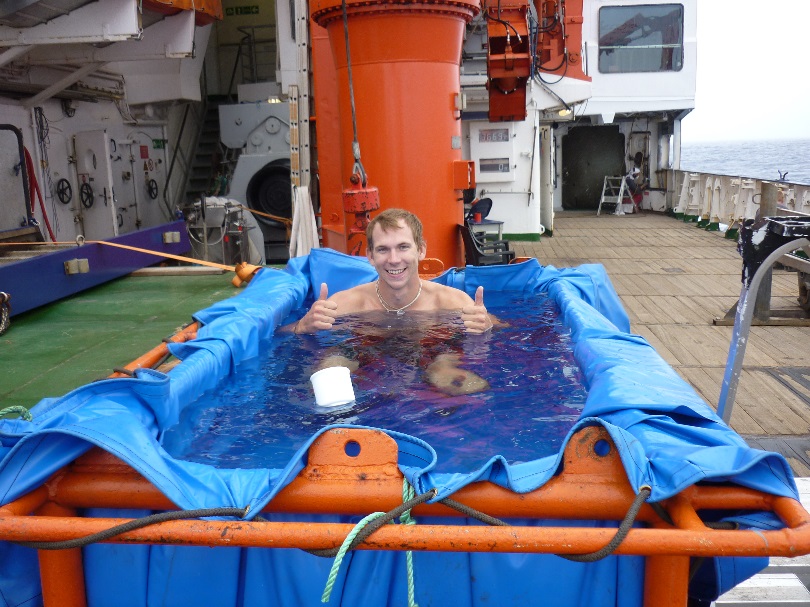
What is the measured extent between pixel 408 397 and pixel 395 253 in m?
1.00

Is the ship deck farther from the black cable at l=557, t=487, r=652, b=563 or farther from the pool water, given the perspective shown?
the black cable at l=557, t=487, r=652, b=563

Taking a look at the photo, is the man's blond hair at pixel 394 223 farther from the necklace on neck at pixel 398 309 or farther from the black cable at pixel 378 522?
the black cable at pixel 378 522

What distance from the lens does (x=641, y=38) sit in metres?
14.7

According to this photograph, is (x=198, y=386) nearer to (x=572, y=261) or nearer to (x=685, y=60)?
(x=572, y=261)

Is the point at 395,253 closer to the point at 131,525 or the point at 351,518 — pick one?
the point at 351,518

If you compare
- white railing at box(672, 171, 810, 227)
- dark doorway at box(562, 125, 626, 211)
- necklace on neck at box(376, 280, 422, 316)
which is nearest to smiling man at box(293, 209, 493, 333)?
necklace on neck at box(376, 280, 422, 316)

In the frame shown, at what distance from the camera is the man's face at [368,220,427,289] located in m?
3.91

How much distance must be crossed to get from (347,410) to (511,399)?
2.39 feet

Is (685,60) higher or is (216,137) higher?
(685,60)

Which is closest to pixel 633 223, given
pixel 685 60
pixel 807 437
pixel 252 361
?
pixel 685 60

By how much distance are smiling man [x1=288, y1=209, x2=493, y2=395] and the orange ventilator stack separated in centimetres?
113

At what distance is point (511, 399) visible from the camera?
318 cm

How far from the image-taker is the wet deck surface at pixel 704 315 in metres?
4.27

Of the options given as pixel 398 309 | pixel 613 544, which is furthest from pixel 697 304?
pixel 613 544
